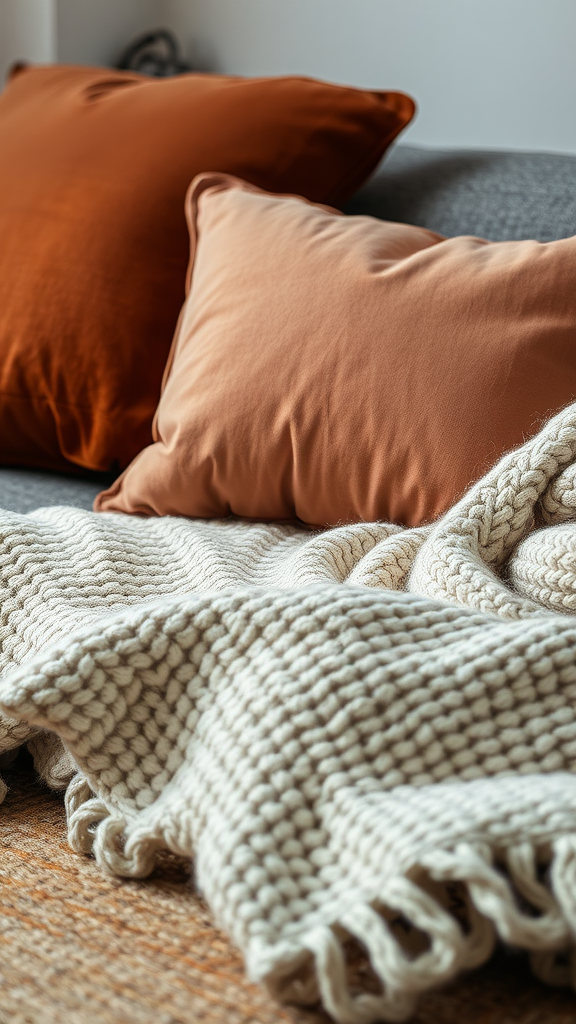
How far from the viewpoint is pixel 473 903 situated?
40 centimetres

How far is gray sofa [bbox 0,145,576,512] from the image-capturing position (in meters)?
1.08

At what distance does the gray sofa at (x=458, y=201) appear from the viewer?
3.56ft

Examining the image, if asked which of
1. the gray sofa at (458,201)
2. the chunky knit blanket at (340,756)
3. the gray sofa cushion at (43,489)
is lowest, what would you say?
the gray sofa cushion at (43,489)

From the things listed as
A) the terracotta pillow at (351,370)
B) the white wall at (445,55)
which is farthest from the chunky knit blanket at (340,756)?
the white wall at (445,55)

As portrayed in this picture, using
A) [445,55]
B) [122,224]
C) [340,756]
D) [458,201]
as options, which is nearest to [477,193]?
[458,201]

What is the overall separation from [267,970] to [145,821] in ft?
0.46

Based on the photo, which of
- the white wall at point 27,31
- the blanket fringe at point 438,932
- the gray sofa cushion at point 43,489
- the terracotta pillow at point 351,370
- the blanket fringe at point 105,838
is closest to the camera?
the blanket fringe at point 438,932

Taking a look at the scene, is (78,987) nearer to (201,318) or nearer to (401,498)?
(401,498)

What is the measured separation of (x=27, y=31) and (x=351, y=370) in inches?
64.4

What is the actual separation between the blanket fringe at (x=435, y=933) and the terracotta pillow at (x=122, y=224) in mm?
826

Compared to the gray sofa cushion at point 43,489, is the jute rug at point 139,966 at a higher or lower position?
higher

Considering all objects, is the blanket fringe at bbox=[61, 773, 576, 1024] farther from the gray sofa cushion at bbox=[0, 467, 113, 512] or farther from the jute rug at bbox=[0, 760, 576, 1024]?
the gray sofa cushion at bbox=[0, 467, 113, 512]

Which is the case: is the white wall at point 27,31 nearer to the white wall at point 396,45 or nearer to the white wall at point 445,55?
the white wall at point 396,45

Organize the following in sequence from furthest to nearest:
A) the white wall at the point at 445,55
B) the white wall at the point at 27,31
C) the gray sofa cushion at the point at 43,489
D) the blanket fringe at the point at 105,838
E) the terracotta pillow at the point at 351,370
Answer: the white wall at the point at 27,31, the white wall at the point at 445,55, the gray sofa cushion at the point at 43,489, the terracotta pillow at the point at 351,370, the blanket fringe at the point at 105,838
